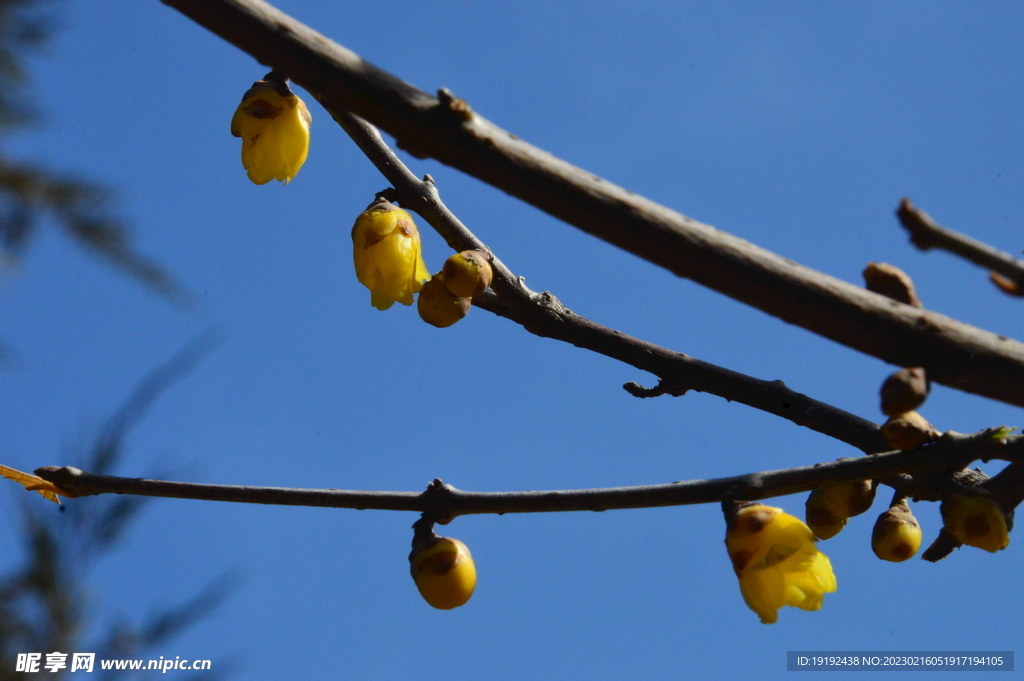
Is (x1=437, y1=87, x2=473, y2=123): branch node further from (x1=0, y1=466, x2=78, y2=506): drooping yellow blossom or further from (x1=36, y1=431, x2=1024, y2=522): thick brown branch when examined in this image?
(x1=0, y1=466, x2=78, y2=506): drooping yellow blossom

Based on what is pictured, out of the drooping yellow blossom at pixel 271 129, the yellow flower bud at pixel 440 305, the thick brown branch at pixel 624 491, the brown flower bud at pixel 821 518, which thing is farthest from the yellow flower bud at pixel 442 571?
the drooping yellow blossom at pixel 271 129

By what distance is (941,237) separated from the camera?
86cm

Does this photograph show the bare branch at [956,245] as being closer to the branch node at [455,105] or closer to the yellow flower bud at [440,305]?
the branch node at [455,105]

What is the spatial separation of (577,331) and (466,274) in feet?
1.06

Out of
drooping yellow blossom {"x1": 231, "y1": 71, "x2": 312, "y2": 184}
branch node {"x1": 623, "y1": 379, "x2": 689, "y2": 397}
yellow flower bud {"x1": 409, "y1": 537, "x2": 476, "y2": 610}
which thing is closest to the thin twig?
branch node {"x1": 623, "y1": 379, "x2": 689, "y2": 397}

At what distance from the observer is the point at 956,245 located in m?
0.85

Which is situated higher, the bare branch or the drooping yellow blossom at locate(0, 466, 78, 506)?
the drooping yellow blossom at locate(0, 466, 78, 506)

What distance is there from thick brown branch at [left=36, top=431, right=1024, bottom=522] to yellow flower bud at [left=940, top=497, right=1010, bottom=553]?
105mm

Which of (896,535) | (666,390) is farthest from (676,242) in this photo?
(896,535)

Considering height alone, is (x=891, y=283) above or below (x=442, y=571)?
above

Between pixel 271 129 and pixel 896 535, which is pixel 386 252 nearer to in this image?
pixel 271 129

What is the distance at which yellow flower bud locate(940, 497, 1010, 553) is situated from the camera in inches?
51.1

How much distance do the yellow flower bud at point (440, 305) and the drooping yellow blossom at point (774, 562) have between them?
60 cm

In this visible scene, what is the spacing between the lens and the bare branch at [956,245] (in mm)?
845
